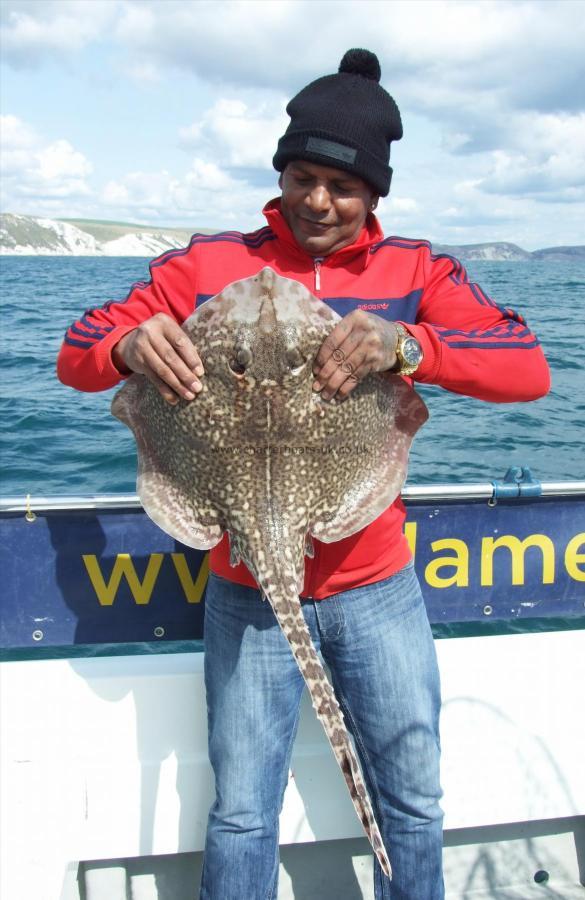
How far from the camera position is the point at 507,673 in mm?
3504

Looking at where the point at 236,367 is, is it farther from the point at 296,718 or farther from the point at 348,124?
the point at 296,718

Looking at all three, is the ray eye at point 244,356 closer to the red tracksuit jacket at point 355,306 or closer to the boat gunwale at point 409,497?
the red tracksuit jacket at point 355,306

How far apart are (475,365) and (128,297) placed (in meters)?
1.29

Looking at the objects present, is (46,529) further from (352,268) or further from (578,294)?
(578,294)

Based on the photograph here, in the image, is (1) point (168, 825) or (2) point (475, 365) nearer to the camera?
(2) point (475, 365)

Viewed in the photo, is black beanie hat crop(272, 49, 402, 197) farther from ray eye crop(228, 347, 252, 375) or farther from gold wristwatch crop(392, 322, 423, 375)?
ray eye crop(228, 347, 252, 375)

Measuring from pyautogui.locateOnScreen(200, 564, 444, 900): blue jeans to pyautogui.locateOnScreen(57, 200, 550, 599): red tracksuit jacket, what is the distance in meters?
0.13

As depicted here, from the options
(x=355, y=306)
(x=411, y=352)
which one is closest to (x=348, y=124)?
(x=355, y=306)

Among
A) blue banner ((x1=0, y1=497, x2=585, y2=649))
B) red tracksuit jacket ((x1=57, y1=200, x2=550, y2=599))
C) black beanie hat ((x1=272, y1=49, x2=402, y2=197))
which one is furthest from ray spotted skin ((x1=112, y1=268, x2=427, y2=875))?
blue banner ((x1=0, y1=497, x2=585, y2=649))

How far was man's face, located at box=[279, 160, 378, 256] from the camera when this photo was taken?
2.58 metres

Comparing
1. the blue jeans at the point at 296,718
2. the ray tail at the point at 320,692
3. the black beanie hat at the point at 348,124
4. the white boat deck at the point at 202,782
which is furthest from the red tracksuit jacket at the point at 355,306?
the white boat deck at the point at 202,782

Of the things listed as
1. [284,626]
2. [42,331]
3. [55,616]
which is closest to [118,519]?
[55,616]

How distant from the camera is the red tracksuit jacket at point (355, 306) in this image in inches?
100

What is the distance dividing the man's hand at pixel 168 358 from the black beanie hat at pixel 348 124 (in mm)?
846
